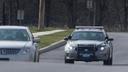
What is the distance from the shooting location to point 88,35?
79.3 feet

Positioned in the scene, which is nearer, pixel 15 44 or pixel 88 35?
pixel 15 44

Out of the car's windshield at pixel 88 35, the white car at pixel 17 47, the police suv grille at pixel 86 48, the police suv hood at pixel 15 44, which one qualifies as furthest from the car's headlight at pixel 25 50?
the car's windshield at pixel 88 35

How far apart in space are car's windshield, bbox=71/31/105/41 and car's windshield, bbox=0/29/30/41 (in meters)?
3.61

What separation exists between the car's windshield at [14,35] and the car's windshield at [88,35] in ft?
11.8

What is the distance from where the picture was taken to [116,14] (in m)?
103

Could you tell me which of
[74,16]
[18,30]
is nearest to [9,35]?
[18,30]

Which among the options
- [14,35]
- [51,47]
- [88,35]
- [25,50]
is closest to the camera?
[25,50]

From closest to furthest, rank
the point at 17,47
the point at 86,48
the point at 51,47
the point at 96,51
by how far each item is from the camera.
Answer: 1. the point at 17,47
2. the point at 96,51
3. the point at 86,48
4. the point at 51,47

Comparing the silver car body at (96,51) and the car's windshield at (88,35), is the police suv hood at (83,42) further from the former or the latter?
the car's windshield at (88,35)

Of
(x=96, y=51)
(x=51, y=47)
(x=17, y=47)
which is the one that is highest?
(x=17, y=47)

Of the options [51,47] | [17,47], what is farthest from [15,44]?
[51,47]

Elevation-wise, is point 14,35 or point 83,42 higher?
point 14,35

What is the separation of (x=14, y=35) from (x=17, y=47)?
163cm

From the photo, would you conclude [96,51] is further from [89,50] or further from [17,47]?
[17,47]
